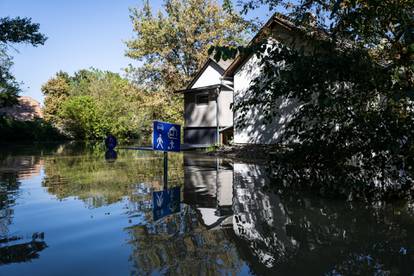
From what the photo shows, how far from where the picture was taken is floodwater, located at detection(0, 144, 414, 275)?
3.56 meters

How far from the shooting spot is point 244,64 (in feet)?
57.9

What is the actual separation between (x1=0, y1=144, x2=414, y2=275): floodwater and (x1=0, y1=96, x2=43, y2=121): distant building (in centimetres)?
4614

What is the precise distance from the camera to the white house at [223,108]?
16.4 m

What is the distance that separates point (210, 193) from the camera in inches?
297

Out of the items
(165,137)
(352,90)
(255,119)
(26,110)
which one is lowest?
(165,137)

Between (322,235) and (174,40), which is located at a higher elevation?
(174,40)

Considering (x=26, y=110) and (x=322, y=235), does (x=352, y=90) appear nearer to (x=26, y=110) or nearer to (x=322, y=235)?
(x=322, y=235)

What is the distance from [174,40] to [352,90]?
29.3 metres

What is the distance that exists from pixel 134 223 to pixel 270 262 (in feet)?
7.05

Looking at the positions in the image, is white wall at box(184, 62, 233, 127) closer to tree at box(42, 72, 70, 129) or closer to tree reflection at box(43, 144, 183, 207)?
tree reflection at box(43, 144, 183, 207)

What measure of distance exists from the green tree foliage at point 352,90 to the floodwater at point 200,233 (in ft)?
2.24

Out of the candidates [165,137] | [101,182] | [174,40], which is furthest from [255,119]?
[174,40]

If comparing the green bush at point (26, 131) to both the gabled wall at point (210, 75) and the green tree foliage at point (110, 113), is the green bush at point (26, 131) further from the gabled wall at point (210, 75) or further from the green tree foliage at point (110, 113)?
the gabled wall at point (210, 75)

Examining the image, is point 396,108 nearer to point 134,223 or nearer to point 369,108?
point 369,108
